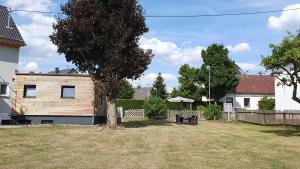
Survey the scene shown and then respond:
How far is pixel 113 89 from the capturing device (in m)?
24.4

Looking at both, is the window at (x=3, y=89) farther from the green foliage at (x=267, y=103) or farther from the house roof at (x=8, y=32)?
the green foliage at (x=267, y=103)

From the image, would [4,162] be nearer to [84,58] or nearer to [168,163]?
[168,163]

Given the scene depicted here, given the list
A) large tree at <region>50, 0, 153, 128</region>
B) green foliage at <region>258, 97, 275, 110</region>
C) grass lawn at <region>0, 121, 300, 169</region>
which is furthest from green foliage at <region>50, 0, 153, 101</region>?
green foliage at <region>258, 97, 275, 110</region>

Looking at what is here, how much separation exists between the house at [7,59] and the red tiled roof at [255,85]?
3920 centimetres

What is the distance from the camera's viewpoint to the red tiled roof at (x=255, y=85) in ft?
209

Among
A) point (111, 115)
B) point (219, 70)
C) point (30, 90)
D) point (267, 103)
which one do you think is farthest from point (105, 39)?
point (267, 103)

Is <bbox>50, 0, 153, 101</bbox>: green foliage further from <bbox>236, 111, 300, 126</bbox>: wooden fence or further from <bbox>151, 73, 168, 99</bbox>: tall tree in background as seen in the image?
<bbox>151, 73, 168, 99</bbox>: tall tree in background

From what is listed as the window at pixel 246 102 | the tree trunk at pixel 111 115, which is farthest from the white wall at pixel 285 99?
the tree trunk at pixel 111 115

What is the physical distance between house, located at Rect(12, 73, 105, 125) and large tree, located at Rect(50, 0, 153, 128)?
5.77 m

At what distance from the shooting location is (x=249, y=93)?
63.5m

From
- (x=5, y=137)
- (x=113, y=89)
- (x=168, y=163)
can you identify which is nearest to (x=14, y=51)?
(x=113, y=89)

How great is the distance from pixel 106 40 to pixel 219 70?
103 ft

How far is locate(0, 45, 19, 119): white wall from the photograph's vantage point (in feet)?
97.6

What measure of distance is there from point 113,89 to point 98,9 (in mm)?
4715
